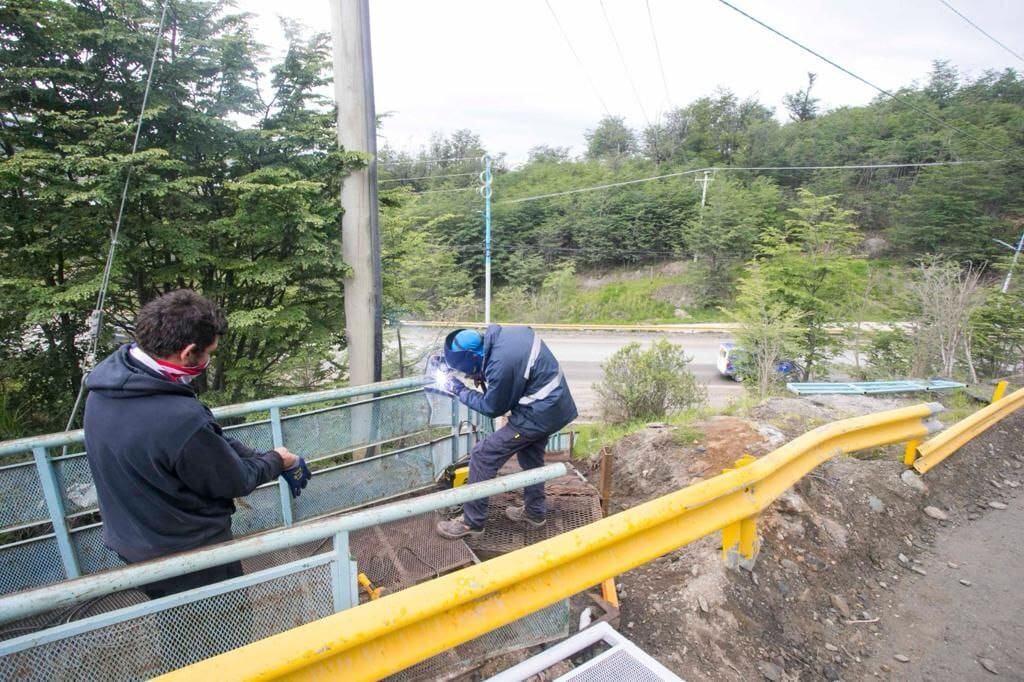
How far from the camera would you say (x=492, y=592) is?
1692mm

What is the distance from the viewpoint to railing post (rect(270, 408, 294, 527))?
10.4ft

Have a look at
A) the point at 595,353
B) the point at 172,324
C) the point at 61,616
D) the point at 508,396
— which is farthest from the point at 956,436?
the point at 595,353

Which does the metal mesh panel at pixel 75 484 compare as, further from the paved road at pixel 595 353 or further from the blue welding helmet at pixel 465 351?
the paved road at pixel 595 353

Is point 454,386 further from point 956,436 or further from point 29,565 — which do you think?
point 956,436

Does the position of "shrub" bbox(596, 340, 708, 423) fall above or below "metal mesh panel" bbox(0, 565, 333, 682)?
below

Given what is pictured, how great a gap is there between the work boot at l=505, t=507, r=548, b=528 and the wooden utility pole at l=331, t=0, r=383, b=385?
207 cm

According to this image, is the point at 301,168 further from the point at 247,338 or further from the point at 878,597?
the point at 878,597

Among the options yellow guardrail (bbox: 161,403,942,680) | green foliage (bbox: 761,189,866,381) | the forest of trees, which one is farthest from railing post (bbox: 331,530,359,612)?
green foliage (bbox: 761,189,866,381)

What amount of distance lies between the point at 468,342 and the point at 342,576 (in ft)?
5.40

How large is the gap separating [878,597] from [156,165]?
702cm

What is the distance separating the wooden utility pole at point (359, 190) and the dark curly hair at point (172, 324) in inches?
A: 108

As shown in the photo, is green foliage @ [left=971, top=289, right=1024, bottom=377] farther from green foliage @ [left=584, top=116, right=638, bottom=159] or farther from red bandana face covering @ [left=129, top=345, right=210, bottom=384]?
green foliage @ [left=584, top=116, right=638, bottom=159]

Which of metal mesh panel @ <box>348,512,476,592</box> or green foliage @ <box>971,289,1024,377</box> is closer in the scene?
metal mesh panel @ <box>348,512,476,592</box>

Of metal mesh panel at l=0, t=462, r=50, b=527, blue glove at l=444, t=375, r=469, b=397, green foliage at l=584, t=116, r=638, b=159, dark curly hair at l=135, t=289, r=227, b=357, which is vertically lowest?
metal mesh panel at l=0, t=462, r=50, b=527
